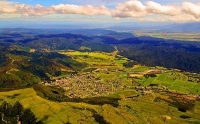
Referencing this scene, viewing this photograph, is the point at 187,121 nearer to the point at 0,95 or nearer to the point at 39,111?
the point at 39,111

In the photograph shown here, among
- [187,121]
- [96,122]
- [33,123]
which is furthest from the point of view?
[187,121]

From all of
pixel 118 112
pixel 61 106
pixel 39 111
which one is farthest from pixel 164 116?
pixel 39 111

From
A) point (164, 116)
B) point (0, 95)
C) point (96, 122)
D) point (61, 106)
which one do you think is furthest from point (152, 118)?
point (0, 95)

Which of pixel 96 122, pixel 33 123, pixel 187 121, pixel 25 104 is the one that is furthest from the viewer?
pixel 187 121

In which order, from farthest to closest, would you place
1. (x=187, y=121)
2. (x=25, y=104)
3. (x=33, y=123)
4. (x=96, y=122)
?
(x=187, y=121) < (x=25, y=104) < (x=96, y=122) < (x=33, y=123)

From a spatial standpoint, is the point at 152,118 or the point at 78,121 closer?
the point at 78,121

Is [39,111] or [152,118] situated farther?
[152,118]

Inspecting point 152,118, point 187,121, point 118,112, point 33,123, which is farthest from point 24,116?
point 187,121

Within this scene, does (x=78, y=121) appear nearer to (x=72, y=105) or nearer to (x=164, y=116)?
(x=72, y=105)
